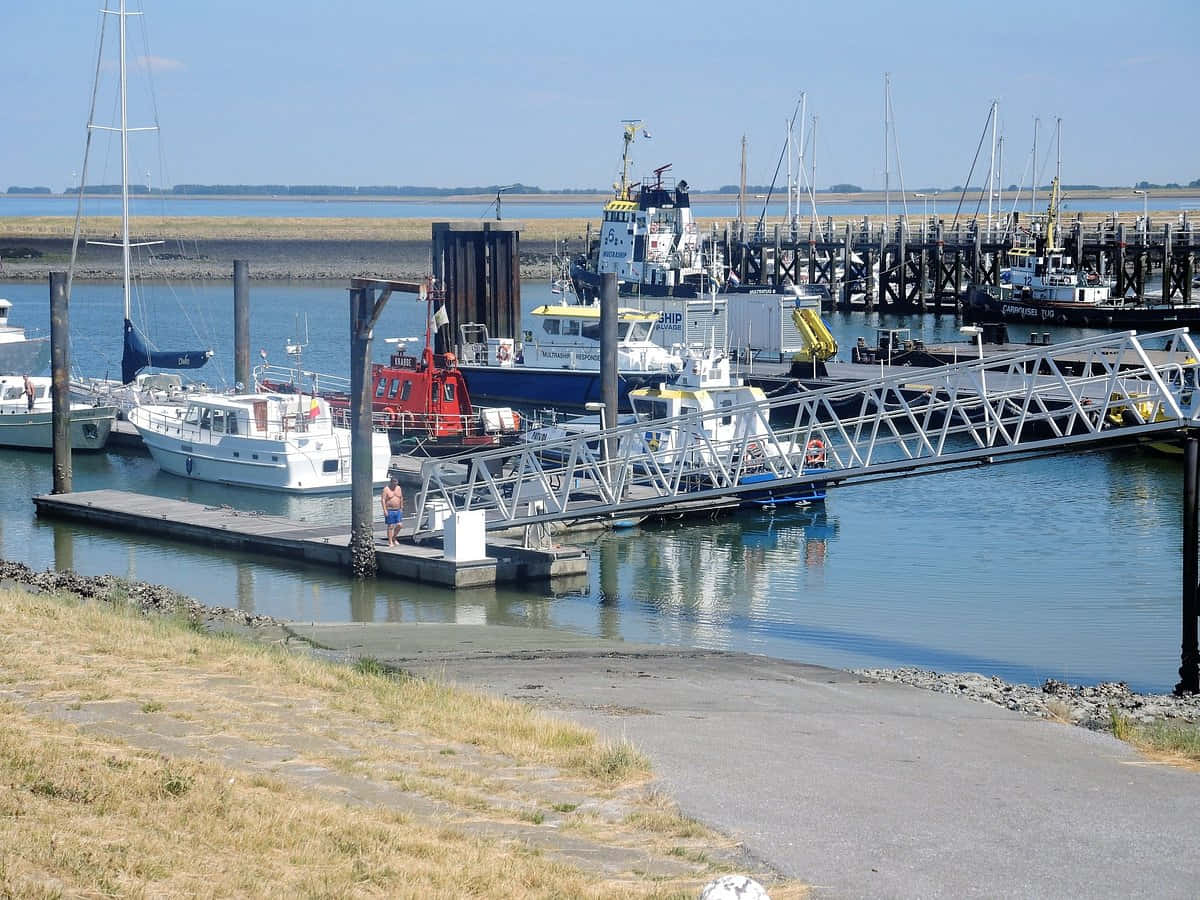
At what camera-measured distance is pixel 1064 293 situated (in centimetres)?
7500

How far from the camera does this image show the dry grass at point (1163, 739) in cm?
1373

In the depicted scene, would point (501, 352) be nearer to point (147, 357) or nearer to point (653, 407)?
point (147, 357)

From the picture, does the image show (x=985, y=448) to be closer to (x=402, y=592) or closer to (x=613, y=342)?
(x=402, y=592)

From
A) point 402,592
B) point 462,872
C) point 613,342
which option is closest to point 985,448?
point 402,592

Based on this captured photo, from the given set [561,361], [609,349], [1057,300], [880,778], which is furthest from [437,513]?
[1057,300]

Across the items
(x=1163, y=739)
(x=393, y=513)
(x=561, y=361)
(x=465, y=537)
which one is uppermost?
(x=561, y=361)

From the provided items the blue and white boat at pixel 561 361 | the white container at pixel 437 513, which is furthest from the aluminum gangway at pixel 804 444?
the blue and white boat at pixel 561 361

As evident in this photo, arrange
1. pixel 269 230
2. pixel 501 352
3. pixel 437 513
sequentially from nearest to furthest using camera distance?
pixel 437 513
pixel 501 352
pixel 269 230

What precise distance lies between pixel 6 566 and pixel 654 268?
37.1 meters

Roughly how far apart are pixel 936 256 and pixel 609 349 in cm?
5495

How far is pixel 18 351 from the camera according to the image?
5053 centimetres

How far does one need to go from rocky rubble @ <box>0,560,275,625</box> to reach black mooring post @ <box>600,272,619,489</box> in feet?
37.2

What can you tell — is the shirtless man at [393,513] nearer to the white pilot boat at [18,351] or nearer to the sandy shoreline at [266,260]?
the white pilot boat at [18,351]

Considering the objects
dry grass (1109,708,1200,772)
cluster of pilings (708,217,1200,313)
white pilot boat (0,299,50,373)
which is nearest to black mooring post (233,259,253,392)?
white pilot boat (0,299,50,373)
